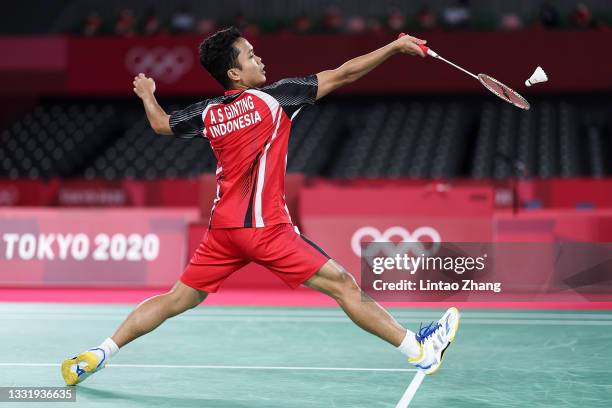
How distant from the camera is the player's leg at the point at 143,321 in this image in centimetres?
401

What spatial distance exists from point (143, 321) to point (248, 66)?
1.22m

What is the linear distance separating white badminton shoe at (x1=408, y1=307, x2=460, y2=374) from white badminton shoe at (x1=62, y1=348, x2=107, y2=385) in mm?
1374

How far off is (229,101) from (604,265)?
4.96 meters

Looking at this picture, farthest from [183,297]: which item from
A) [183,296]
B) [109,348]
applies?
[109,348]

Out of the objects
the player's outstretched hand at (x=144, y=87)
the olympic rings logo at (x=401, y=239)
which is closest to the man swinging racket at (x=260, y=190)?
the player's outstretched hand at (x=144, y=87)

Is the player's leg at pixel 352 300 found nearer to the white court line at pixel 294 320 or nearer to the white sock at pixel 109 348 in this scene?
the white sock at pixel 109 348

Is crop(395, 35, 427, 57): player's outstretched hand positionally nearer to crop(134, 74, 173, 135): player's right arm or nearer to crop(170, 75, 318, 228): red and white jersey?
crop(170, 75, 318, 228): red and white jersey

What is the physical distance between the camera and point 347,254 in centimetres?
829

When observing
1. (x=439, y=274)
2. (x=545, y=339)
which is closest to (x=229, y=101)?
(x=545, y=339)

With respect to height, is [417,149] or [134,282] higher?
[134,282]

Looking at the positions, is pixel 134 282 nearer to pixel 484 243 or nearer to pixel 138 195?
pixel 484 243

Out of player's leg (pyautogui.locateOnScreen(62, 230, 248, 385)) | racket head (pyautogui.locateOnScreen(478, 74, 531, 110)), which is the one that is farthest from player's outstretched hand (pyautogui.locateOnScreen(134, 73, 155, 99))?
racket head (pyautogui.locateOnScreen(478, 74, 531, 110))

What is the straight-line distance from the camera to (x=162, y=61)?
18.7 m

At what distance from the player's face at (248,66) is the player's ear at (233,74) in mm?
13
